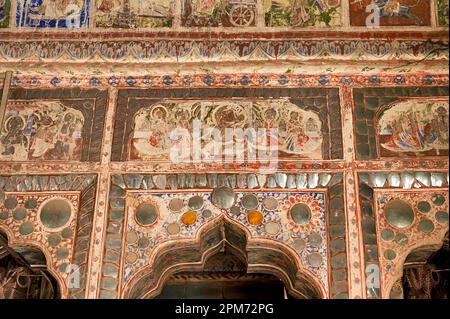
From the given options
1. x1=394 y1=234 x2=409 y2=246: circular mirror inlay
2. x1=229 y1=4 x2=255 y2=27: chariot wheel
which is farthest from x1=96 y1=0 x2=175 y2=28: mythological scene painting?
x1=394 y1=234 x2=409 y2=246: circular mirror inlay

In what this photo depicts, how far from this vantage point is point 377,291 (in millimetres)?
7391

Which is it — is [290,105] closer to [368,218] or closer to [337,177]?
[337,177]

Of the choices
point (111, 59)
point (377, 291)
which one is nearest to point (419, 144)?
point (377, 291)

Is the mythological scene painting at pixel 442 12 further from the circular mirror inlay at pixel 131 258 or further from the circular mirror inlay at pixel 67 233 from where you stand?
the circular mirror inlay at pixel 67 233

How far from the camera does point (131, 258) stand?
25.0 feet

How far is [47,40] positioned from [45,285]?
8.59 ft

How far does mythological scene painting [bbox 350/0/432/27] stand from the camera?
852 centimetres

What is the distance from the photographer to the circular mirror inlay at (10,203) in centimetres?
788

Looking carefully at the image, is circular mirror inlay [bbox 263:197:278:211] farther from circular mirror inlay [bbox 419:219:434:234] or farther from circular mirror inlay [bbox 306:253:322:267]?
circular mirror inlay [bbox 419:219:434:234]

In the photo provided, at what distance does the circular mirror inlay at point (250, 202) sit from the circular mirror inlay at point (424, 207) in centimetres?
152

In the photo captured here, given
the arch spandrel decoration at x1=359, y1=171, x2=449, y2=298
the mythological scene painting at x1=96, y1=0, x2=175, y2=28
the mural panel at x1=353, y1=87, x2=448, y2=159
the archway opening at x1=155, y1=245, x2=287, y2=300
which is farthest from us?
the archway opening at x1=155, y1=245, x2=287, y2=300

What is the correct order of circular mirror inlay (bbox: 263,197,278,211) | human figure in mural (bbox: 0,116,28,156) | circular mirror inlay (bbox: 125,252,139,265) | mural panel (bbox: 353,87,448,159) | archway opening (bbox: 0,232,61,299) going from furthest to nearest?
archway opening (bbox: 0,232,61,299)
human figure in mural (bbox: 0,116,28,156)
mural panel (bbox: 353,87,448,159)
circular mirror inlay (bbox: 263,197,278,211)
circular mirror inlay (bbox: 125,252,139,265)

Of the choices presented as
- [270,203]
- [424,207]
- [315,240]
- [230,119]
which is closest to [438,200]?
[424,207]

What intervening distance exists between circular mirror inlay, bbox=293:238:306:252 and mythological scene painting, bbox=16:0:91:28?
10.3 ft
